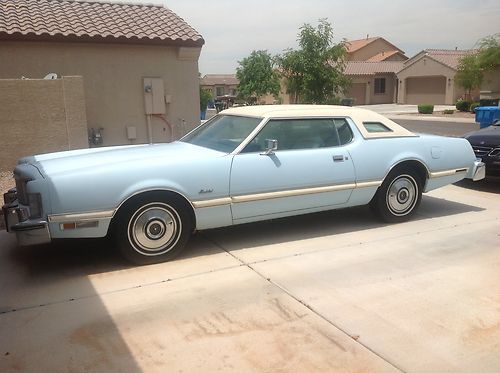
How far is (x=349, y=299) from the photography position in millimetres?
3895

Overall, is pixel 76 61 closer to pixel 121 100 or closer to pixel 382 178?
pixel 121 100

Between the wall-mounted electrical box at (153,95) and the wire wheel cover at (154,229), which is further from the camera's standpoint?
the wall-mounted electrical box at (153,95)

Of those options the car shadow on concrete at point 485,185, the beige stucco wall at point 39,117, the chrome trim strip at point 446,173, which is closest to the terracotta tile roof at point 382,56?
the car shadow on concrete at point 485,185

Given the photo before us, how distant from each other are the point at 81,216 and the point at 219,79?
7334cm

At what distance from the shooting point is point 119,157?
483 cm

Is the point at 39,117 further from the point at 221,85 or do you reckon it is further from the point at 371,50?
the point at 221,85

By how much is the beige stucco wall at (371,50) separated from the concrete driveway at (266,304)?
2373 inches

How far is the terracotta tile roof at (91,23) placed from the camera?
10.5m

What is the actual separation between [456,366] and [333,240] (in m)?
2.47

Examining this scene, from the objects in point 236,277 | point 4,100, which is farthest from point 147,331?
point 4,100

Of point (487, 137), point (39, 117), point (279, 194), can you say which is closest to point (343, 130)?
point (279, 194)

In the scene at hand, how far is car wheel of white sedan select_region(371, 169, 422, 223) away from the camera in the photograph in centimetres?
588

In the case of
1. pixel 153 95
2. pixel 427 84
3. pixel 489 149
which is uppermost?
pixel 427 84

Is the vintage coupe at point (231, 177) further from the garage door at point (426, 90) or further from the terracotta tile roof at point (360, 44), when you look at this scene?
the terracotta tile roof at point (360, 44)
